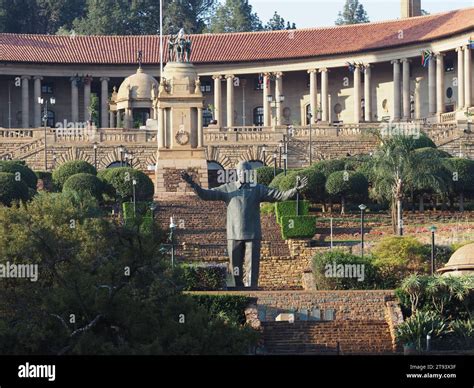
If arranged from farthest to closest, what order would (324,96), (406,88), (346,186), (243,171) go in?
(324,96) → (406,88) → (346,186) → (243,171)

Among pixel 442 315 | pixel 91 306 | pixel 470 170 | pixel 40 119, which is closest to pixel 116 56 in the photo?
pixel 40 119

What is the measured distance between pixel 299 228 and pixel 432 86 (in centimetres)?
4292

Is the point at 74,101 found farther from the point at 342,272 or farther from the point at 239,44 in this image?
the point at 342,272

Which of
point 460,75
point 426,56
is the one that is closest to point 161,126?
point 460,75

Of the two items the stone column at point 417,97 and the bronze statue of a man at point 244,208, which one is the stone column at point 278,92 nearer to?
the stone column at point 417,97

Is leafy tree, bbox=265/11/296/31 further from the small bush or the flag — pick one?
the small bush

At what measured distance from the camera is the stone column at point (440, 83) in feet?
344

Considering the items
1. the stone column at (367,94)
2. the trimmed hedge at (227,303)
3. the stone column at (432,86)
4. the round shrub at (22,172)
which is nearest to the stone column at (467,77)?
the stone column at (432,86)

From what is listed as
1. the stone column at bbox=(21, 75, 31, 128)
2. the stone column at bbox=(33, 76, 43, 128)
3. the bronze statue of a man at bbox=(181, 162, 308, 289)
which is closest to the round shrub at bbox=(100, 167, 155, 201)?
the bronze statue of a man at bbox=(181, 162, 308, 289)

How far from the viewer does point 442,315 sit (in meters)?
47.1

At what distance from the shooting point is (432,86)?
348 feet

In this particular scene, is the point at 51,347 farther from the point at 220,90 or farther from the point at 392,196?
the point at 220,90

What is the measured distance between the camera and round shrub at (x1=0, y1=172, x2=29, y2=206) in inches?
2699

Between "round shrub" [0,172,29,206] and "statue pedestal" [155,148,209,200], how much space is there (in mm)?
7133
